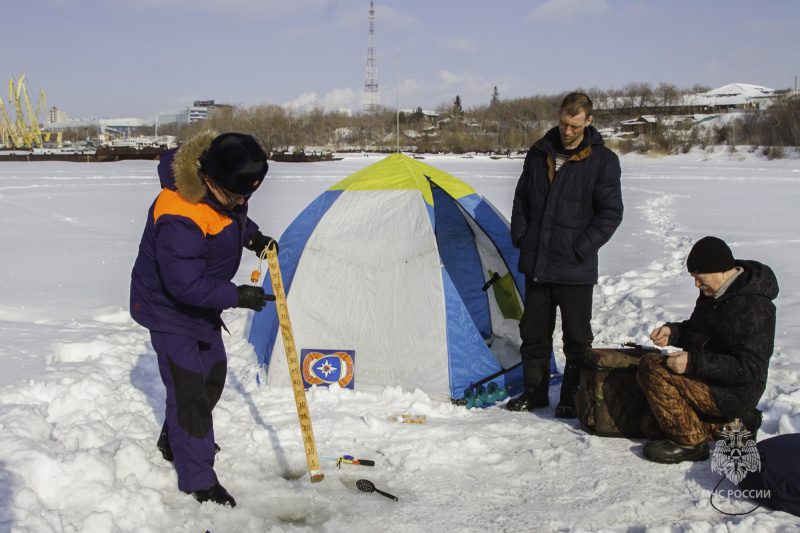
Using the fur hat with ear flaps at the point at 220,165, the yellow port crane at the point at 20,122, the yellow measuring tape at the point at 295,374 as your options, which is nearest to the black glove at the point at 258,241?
the yellow measuring tape at the point at 295,374

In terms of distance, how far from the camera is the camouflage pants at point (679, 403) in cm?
302

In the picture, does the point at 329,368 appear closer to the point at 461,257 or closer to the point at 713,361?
the point at 461,257

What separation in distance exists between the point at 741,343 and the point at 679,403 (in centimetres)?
43

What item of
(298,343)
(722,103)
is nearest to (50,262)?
(298,343)

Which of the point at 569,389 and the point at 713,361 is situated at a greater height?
the point at 713,361

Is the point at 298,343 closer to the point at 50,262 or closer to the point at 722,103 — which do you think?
the point at 50,262

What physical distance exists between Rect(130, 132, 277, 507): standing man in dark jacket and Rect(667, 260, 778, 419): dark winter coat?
2.15 metres

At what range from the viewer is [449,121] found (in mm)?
86250

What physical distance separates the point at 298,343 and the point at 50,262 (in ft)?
18.9

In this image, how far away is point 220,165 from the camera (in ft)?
8.48

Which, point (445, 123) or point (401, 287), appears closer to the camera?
point (401, 287)

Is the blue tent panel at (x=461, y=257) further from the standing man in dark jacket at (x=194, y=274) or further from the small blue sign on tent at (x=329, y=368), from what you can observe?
the standing man in dark jacket at (x=194, y=274)

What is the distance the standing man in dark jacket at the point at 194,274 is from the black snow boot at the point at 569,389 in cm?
205

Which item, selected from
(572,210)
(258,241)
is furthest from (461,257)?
(258,241)
